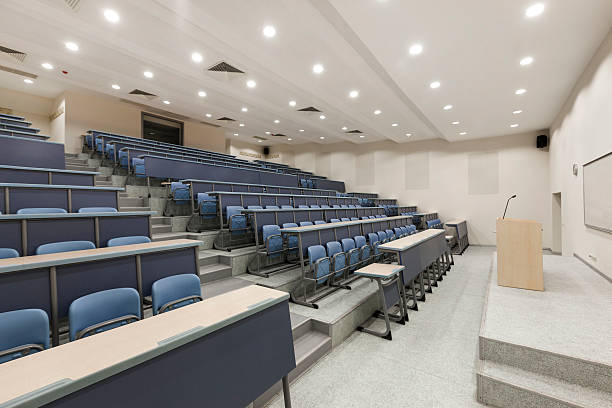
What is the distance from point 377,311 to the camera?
11.4ft

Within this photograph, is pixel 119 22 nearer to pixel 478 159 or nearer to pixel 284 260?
pixel 284 260

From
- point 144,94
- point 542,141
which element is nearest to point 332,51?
point 144,94

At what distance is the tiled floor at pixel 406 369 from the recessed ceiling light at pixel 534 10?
3810 millimetres

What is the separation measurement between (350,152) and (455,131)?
4.50 m

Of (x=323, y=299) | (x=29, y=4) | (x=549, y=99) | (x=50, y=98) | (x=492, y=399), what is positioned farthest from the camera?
(x=50, y=98)

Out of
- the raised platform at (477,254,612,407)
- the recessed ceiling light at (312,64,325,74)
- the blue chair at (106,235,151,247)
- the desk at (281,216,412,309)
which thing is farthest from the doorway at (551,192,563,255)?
the blue chair at (106,235,151,247)

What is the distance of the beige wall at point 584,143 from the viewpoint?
372 cm

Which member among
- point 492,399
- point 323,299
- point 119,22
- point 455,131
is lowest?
point 492,399

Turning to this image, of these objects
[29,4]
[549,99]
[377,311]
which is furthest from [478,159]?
[29,4]

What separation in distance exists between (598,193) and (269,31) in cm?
541

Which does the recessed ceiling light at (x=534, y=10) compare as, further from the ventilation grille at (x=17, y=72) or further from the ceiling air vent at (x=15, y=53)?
the ventilation grille at (x=17, y=72)

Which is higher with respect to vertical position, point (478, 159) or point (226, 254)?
point (478, 159)

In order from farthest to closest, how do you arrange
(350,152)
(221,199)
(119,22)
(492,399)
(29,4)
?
(350,152) → (221,199) → (119,22) → (29,4) → (492,399)

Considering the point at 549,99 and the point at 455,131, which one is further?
the point at 455,131
